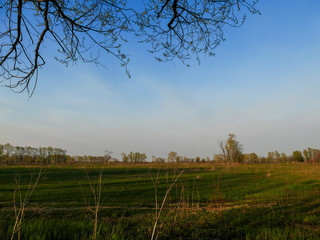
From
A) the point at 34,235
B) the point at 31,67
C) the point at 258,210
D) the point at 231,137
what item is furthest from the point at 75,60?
the point at 231,137

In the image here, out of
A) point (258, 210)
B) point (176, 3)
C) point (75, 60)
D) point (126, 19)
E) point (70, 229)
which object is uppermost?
point (176, 3)

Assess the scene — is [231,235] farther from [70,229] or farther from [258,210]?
[70,229]

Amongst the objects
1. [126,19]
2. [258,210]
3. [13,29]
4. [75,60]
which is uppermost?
[126,19]

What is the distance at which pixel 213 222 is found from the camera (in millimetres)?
5473

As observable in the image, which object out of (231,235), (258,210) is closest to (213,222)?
(231,235)

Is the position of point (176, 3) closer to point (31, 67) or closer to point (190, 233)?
point (31, 67)

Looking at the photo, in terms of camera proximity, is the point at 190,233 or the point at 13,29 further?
the point at 190,233

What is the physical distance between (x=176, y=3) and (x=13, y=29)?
326 centimetres

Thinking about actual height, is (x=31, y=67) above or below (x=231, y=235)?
above

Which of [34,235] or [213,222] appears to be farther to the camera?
[213,222]

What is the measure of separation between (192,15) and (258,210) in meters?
6.50

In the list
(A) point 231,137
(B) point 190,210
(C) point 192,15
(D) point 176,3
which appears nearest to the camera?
(D) point 176,3

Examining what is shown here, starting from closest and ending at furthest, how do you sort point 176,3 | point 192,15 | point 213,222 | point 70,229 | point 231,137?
1. point 70,229
2. point 176,3
3. point 192,15
4. point 213,222
5. point 231,137

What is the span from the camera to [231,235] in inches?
181
